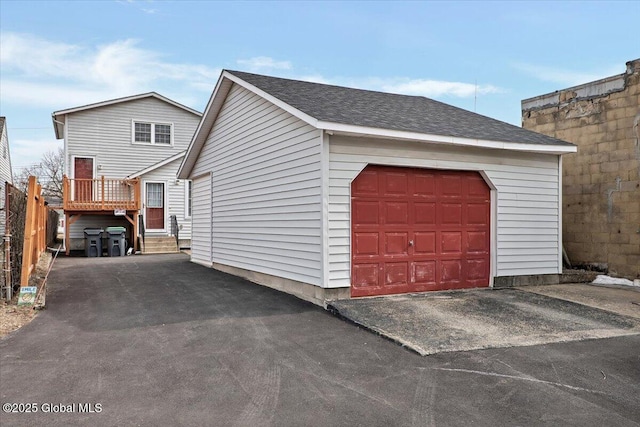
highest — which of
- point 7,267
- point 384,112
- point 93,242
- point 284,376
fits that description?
point 384,112

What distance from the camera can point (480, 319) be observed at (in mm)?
6094

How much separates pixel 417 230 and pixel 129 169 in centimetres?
1591

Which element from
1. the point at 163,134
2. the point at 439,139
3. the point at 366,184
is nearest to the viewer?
the point at 366,184

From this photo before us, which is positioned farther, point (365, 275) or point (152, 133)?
point (152, 133)

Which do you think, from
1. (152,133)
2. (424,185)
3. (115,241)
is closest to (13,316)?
(424,185)

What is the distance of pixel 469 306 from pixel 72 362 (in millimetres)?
5682

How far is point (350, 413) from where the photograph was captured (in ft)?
10.9

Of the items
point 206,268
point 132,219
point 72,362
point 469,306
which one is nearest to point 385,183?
point 469,306

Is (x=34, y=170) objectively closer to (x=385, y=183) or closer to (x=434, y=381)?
(x=385, y=183)

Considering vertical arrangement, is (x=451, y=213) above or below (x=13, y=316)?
above

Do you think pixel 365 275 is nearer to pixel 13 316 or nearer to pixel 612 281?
pixel 13 316

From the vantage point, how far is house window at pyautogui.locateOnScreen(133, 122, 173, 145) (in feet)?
65.2

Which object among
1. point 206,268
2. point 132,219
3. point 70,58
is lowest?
point 206,268

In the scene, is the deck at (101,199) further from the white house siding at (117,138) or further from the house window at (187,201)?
the house window at (187,201)
